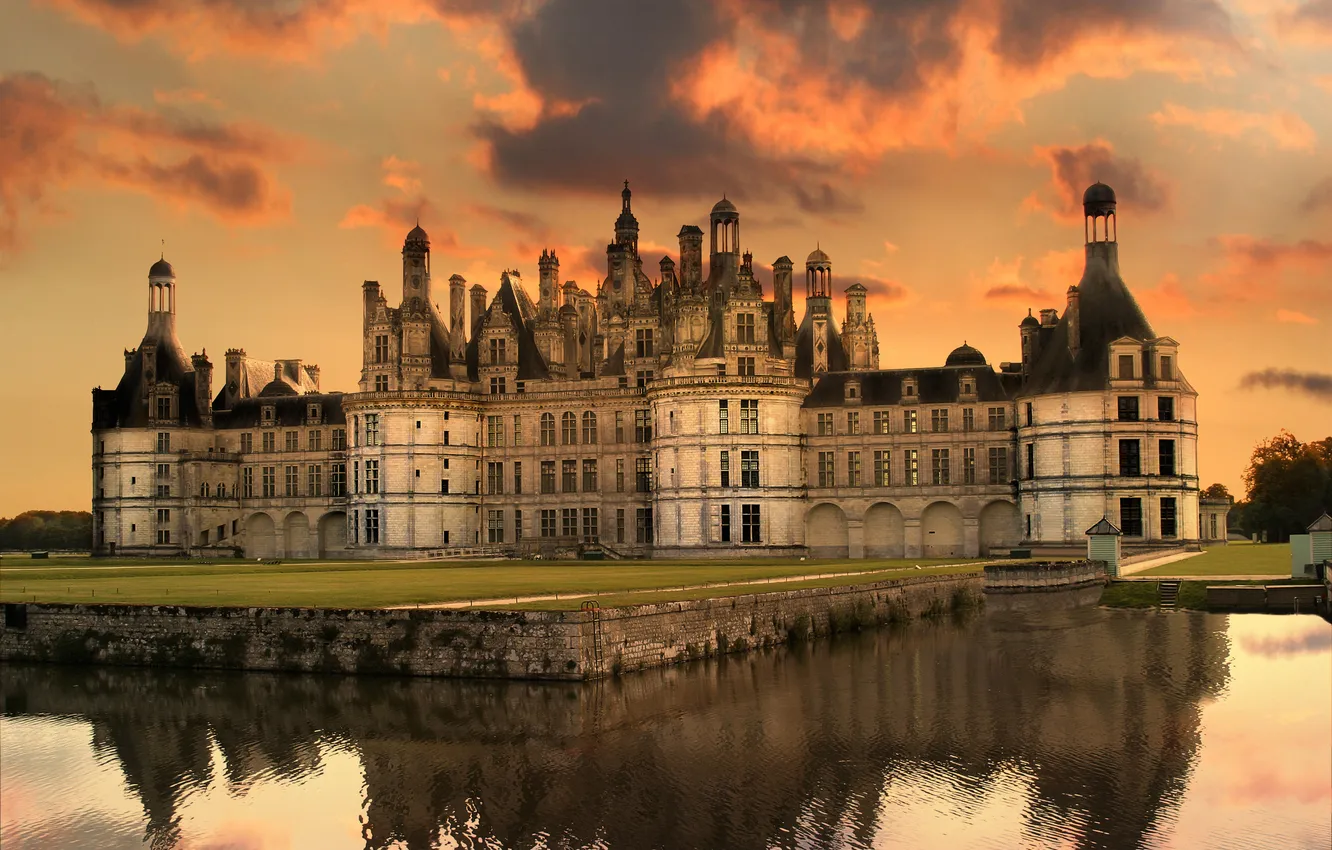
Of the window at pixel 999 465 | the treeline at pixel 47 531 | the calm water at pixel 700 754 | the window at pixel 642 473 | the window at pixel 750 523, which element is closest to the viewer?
the calm water at pixel 700 754

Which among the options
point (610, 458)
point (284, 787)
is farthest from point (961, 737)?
point (610, 458)

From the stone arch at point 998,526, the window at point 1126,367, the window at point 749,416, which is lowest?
the stone arch at point 998,526

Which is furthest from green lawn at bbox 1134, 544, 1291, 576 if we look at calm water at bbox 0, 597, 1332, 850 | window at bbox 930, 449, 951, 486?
calm water at bbox 0, 597, 1332, 850

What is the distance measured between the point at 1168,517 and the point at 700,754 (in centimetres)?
5231

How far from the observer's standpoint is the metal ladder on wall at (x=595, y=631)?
3738 centimetres

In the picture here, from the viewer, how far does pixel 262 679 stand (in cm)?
3959

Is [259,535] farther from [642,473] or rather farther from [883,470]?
[883,470]

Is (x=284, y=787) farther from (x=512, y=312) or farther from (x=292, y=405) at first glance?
(x=292, y=405)

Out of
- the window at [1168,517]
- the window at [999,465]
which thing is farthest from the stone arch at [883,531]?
the window at [1168,517]

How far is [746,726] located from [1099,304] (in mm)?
53190

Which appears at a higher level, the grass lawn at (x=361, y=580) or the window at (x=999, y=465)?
the window at (x=999, y=465)

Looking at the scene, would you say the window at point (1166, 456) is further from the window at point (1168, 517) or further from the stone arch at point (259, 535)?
the stone arch at point (259, 535)

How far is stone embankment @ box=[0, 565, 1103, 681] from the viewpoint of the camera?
Result: 37.6 meters

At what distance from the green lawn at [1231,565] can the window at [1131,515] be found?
346 cm
